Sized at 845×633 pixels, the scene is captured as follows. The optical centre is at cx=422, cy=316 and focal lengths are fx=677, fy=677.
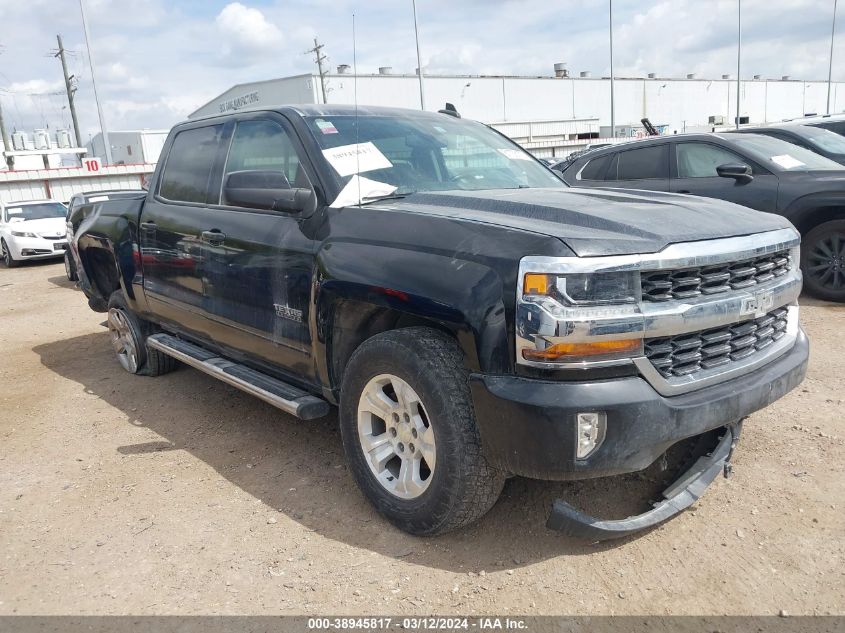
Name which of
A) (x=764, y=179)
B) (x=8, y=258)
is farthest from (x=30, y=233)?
(x=764, y=179)

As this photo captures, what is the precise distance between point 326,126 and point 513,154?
1.28m

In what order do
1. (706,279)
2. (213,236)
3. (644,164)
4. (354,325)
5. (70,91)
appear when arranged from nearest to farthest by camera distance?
(706,279) < (354,325) < (213,236) < (644,164) < (70,91)

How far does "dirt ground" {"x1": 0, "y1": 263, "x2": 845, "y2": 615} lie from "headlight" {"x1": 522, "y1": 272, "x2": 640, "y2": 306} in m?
1.12

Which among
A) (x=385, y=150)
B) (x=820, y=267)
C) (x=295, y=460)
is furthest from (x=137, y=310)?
(x=820, y=267)

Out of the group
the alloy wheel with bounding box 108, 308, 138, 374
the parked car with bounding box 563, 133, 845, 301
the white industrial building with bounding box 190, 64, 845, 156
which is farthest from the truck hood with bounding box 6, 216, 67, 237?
the white industrial building with bounding box 190, 64, 845, 156

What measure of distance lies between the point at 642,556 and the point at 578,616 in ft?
1.57

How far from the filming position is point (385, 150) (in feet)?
11.9

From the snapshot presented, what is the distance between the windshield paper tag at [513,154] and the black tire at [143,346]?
3.17 metres

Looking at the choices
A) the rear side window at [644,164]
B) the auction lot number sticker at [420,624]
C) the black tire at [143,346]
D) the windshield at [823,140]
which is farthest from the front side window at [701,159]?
the auction lot number sticker at [420,624]

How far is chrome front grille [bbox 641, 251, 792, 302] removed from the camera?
2.45 meters

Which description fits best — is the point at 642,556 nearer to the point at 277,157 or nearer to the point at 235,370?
the point at 235,370

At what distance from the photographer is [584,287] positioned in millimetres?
2359

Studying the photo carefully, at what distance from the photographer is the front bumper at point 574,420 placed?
2352mm

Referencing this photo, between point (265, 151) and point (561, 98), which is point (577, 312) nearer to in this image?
point (265, 151)
